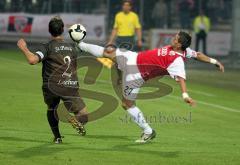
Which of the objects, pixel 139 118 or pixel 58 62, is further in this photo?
pixel 139 118

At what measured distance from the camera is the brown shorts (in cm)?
1304

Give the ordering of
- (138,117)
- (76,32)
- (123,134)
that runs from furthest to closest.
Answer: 1. (123,134)
2. (138,117)
3. (76,32)

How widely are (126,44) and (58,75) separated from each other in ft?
41.9

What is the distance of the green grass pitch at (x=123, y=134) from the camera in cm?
1207

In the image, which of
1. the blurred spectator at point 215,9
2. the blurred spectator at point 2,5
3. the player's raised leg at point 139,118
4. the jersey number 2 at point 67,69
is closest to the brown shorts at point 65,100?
the jersey number 2 at point 67,69

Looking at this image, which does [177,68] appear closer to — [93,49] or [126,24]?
[93,49]

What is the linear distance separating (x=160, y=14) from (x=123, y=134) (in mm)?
26233

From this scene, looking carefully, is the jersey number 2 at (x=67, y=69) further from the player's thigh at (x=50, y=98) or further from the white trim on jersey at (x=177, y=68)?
the white trim on jersey at (x=177, y=68)

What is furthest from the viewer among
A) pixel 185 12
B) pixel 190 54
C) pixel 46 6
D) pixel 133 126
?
pixel 46 6

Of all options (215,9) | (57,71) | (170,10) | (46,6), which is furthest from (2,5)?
(57,71)

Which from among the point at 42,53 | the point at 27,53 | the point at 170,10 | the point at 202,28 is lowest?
the point at 202,28

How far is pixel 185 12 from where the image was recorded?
40812 millimetres

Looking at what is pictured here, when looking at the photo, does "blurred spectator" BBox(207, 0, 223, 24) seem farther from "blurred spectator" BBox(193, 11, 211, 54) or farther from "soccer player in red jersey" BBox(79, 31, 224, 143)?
"soccer player in red jersey" BBox(79, 31, 224, 143)

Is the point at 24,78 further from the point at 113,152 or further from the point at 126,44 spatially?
the point at 113,152
